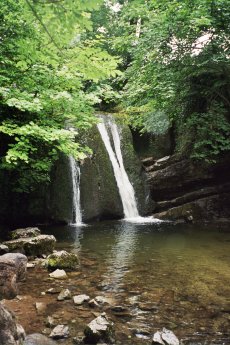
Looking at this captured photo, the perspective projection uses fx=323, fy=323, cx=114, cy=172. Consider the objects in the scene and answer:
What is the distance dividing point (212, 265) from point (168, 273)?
1.23 m

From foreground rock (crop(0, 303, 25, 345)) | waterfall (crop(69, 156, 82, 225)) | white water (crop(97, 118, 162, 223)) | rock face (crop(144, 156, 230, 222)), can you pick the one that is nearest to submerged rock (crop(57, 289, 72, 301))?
foreground rock (crop(0, 303, 25, 345))

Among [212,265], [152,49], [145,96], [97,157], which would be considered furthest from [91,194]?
[212,265]

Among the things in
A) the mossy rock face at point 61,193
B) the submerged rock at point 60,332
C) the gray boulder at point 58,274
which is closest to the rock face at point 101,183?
the mossy rock face at point 61,193

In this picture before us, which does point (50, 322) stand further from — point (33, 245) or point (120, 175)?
point (120, 175)

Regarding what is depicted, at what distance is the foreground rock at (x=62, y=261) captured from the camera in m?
6.67

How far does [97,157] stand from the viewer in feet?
46.5

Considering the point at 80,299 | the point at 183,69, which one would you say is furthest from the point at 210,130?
the point at 80,299

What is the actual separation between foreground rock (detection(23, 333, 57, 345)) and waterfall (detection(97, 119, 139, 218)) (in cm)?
1014

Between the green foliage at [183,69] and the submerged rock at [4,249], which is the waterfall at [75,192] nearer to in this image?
the green foliage at [183,69]

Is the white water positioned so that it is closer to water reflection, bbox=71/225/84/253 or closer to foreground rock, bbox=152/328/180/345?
water reflection, bbox=71/225/84/253

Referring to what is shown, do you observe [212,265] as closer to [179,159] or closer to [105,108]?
[179,159]

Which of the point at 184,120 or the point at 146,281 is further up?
the point at 184,120

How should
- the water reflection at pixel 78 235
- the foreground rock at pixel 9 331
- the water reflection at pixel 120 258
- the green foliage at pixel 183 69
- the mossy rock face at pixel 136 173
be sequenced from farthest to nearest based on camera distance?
the mossy rock face at pixel 136 173 → the green foliage at pixel 183 69 → the water reflection at pixel 78 235 → the water reflection at pixel 120 258 → the foreground rock at pixel 9 331

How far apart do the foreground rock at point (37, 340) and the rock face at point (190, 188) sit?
33.9ft
